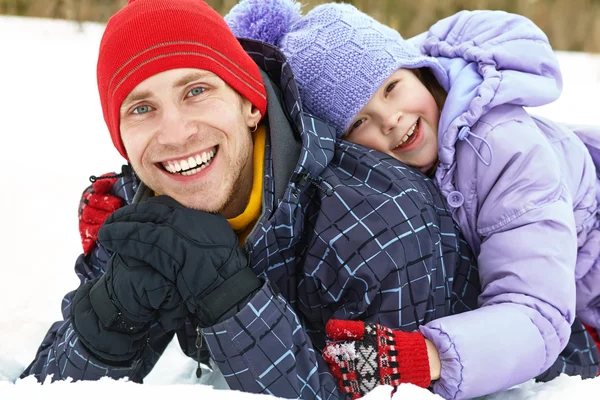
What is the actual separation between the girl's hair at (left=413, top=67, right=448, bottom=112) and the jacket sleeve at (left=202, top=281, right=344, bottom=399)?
731 mm

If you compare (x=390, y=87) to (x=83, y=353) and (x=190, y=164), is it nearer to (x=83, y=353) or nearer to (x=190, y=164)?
(x=190, y=164)

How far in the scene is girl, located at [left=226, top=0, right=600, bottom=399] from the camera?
1188 mm

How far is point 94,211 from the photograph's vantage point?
4.88 feet

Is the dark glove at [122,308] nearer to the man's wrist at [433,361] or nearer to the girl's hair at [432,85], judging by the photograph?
the man's wrist at [433,361]

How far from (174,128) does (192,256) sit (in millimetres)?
263

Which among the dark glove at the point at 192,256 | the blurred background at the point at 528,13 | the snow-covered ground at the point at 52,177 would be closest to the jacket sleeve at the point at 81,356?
the snow-covered ground at the point at 52,177

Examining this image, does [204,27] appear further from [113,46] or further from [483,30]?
[483,30]

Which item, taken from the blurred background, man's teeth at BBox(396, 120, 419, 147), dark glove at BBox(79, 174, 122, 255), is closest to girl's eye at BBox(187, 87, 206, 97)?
dark glove at BBox(79, 174, 122, 255)

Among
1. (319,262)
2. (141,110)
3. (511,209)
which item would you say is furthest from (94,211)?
(511,209)

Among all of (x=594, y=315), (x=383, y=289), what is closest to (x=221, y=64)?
(x=383, y=289)

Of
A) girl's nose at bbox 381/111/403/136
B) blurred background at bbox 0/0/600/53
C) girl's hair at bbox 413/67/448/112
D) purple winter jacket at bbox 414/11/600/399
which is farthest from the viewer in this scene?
blurred background at bbox 0/0/600/53

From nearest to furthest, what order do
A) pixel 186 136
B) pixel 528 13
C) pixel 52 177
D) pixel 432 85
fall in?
1. pixel 186 136
2. pixel 432 85
3. pixel 52 177
4. pixel 528 13

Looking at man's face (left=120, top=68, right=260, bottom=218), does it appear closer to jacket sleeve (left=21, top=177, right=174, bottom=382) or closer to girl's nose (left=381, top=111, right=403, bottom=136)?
jacket sleeve (left=21, top=177, right=174, bottom=382)

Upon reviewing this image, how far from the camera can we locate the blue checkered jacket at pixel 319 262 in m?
1.11
